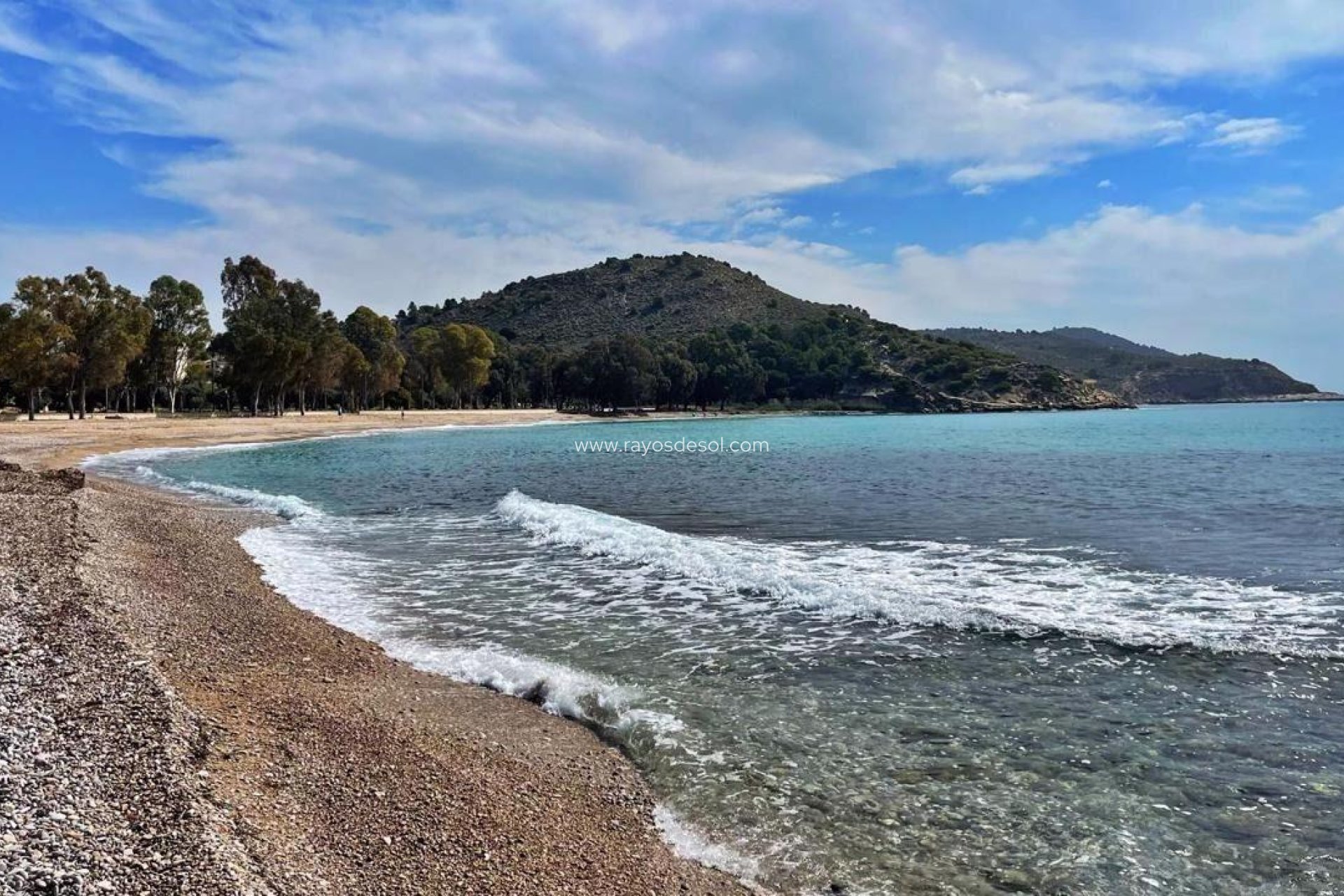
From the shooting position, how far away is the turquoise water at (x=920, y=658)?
5.35 metres

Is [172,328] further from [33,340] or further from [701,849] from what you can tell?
[701,849]

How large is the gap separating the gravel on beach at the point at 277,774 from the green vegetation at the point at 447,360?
205 feet

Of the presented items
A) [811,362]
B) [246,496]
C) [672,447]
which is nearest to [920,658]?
[246,496]

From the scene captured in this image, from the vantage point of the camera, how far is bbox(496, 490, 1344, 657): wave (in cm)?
997

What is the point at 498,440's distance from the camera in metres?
66.4

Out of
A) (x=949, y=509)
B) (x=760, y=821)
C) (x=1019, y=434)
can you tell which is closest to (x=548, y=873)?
(x=760, y=821)

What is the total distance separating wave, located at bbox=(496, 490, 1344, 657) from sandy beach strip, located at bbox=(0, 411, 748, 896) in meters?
5.70

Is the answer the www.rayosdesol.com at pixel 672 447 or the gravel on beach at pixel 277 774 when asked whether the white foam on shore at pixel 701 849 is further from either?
the www.rayosdesol.com at pixel 672 447

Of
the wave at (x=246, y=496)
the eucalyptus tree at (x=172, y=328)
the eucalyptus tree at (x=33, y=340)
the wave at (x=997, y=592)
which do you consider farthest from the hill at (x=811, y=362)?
the wave at (x=997, y=592)

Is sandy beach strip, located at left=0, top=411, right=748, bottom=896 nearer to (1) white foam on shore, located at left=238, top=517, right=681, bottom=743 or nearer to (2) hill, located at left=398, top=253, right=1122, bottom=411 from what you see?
(1) white foam on shore, located at left=238, top=517, right=681, bottom=743

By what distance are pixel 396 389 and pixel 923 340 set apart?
422 feet

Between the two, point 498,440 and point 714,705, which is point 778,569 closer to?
point 714,705

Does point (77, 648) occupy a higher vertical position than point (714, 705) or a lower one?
higher

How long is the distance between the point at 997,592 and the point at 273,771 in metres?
10.0
